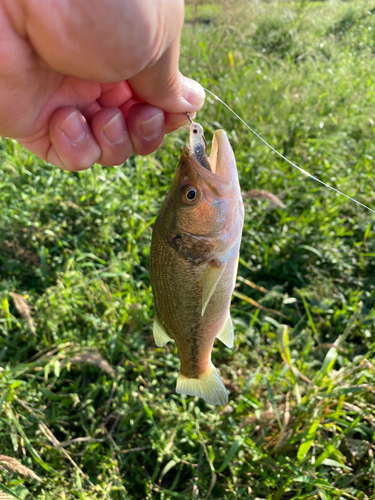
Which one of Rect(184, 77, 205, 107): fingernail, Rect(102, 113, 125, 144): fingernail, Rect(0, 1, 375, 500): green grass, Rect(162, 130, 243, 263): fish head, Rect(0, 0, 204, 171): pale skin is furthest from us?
Rect(0, 1, 375, 500): green grass

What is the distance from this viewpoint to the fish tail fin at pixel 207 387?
6.15 feet

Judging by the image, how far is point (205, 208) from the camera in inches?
66.7

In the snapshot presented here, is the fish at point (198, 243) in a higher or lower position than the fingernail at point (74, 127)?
lower

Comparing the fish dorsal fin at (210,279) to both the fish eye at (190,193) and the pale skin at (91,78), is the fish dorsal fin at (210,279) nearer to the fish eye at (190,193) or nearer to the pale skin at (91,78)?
the fish eye at (190,193)

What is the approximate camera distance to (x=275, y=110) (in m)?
4.78

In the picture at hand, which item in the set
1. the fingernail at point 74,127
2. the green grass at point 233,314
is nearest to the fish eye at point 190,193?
the fingernail at point 74,127

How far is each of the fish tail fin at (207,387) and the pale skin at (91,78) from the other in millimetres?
1345

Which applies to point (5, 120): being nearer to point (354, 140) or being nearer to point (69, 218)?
point (69, 218)

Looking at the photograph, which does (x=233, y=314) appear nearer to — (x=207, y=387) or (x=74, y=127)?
(x=207, y=387)

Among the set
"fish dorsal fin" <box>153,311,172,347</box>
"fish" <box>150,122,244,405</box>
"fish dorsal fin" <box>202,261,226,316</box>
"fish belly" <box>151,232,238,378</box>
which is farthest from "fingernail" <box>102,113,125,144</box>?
"fish dorsal fin" <box>153,311,172,347</box>

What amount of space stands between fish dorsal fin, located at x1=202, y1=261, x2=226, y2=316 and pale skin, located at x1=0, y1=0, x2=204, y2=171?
849 mm

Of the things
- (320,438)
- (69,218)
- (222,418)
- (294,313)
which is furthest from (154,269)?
(69,218)

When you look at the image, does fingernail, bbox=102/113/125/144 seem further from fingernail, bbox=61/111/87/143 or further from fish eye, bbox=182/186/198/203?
fish eye, bbox=182/186/198/203

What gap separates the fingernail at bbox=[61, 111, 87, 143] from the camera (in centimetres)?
193
